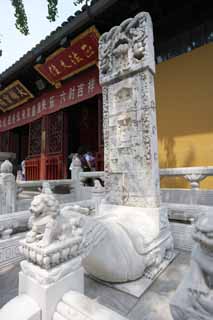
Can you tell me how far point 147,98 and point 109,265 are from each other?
2.09m

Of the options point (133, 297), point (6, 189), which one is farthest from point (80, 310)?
point (6, 189)

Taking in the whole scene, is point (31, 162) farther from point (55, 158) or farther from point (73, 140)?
point (73, 140)

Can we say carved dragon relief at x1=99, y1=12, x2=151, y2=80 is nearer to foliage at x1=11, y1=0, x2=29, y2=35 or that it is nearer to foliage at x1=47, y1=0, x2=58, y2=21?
foliage at x1=47, y1=0, x2=58, y2=21

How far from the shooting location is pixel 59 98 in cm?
602

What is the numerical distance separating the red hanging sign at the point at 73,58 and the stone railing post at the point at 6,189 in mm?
3399

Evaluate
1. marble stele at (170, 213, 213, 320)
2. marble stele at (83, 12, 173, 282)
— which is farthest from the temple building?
marble stele at (170, 213, 213, 320)

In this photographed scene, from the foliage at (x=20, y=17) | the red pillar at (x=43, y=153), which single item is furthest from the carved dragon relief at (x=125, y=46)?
the red pillar at (x=43, y=153)

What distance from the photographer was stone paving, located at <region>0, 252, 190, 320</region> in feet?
4.84

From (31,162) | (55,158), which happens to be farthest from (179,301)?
(31,162)

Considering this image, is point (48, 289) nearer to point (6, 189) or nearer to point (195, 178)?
point (6, 189)

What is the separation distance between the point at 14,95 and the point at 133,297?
25.5ft

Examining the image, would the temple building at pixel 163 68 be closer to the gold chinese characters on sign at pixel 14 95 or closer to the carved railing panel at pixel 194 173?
the gold chinese characters on sign at pixel 14 95

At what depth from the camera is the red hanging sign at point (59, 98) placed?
524 cm

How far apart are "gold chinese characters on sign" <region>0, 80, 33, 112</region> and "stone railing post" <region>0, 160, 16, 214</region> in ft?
14.8
